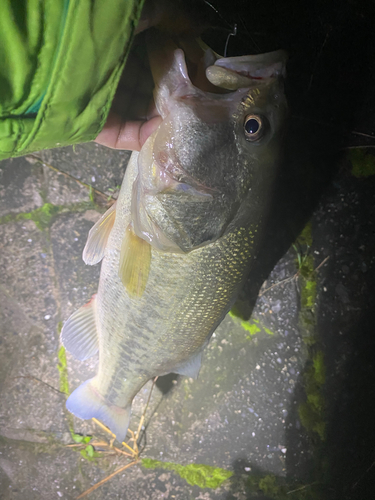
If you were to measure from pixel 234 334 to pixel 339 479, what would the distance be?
3.63 ft

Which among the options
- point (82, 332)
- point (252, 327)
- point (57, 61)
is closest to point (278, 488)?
point (252, 327)

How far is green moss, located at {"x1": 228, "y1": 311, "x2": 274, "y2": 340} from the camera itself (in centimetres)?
208

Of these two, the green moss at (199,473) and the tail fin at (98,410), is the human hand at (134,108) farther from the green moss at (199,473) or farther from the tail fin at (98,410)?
the green moss at (199,473)

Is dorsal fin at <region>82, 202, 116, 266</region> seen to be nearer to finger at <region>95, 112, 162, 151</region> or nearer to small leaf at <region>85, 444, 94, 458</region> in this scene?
finger at <region>95, 112, 162, 151</region>

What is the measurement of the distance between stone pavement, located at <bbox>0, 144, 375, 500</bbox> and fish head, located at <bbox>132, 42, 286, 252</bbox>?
937mm

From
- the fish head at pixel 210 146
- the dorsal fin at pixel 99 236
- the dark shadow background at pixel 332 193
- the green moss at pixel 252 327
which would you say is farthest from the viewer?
the green moss at pixel 252 327

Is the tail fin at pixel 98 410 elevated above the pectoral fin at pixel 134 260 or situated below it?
below

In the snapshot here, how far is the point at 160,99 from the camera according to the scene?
1.06m

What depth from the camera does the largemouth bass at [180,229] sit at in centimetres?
103

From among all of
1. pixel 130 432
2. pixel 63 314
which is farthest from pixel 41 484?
pixel 63 314

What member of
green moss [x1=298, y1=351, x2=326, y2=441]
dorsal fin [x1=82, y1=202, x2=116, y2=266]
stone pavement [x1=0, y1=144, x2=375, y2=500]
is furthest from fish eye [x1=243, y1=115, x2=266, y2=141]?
green moss [x1=298, y1=351, x2=326, y2=441]

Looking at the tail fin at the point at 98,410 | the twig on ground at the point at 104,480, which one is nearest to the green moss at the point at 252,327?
the tail fin at the point at 98,410

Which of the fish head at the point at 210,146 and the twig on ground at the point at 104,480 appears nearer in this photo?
the fish head at the point at 210,146

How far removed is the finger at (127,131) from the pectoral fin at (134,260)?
410 mm
